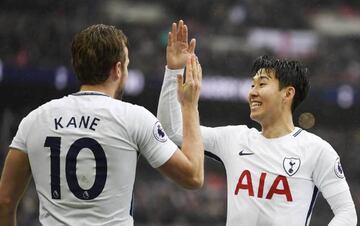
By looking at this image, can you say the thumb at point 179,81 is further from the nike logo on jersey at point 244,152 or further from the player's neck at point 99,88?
the nike logo on jersey at point 244,152

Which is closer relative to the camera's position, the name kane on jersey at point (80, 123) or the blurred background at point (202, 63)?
the name kane on jersey at point (80, 123)

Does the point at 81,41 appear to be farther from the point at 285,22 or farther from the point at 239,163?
the point at 285,22

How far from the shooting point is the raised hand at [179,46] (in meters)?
4.07

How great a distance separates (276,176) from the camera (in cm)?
464

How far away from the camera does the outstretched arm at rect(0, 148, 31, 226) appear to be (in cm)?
353

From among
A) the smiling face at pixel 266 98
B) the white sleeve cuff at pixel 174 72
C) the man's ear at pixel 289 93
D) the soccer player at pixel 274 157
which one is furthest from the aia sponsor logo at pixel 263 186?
the white sleeve cuff at pixel 174 72

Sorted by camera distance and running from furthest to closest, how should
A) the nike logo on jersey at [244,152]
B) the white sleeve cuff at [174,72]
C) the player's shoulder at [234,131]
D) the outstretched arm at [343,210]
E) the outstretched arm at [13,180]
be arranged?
1. the player's shoulder at [234,131]
2. the nike logo on jersey at [244,152]
3. the outstretched arm at [343,210]
4. the white sleeve cuff at [174,72]
5. the outstretched arm at [13,180]

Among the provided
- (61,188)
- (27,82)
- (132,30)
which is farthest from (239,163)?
(132,30)

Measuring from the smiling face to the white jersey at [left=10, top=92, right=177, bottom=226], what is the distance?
4.55 ft

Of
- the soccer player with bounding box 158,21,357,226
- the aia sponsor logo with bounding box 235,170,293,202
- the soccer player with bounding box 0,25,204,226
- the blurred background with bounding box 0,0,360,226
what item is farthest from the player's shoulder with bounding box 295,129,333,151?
Result: the blurred background with bounding box 0,0,360,226

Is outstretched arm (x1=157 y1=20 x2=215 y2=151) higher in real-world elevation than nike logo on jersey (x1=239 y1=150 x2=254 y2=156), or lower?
higher

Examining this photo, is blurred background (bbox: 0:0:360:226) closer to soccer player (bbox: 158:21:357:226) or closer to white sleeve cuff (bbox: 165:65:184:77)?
soccer player (bbox: 158:21:357:226)

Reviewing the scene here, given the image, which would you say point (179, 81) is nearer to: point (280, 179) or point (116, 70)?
point (116, 70)

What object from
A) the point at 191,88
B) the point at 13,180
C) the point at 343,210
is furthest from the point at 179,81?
the point at 343,210
